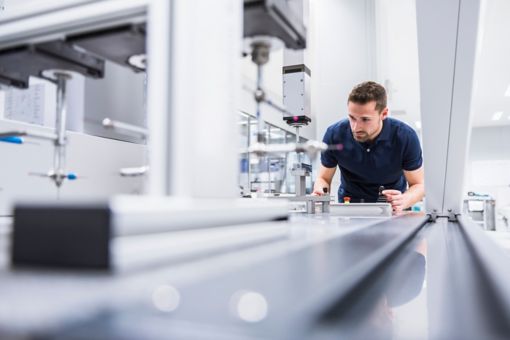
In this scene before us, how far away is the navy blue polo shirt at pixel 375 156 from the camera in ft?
7.68

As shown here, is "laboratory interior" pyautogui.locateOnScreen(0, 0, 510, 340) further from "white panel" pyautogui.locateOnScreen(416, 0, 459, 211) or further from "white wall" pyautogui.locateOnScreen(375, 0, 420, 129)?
"white wall" pyautogui.locateOnScreen(375, 0, 420, 129)

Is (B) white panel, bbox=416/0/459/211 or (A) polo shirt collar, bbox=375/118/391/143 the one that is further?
(A) polo shirt collar, bbox=375/118/391/143

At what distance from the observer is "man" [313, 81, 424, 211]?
2230 millimetres

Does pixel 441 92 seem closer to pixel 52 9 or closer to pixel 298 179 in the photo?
pixel 298 179

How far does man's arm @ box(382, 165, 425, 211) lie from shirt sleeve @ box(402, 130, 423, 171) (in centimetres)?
3

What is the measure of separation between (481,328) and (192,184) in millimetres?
407

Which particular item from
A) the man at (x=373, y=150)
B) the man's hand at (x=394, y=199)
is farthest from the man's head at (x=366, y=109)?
the man's hand at (x=394, y=199)

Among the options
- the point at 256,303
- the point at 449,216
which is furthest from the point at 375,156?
the point at 256,303

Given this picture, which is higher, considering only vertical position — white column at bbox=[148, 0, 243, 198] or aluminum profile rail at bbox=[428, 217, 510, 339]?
white column at bbox=[148, 0, 243, 198]

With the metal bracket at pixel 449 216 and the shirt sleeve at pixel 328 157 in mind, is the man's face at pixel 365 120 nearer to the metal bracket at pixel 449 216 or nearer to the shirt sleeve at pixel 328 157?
the shirt sleeve at pixel 328 157

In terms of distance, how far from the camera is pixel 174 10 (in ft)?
2.02

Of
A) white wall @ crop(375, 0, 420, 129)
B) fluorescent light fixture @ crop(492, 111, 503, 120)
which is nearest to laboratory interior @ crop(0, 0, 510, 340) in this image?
white wall @ crop(375, 0, 420, 129)

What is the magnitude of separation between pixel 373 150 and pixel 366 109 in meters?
0.27

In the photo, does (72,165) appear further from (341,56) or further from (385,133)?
Result: (341,56)
